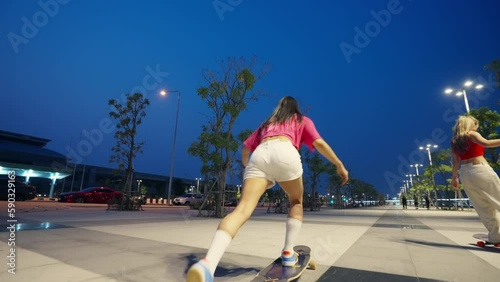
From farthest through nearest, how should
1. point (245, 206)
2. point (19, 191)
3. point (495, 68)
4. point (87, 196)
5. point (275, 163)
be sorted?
point (87, 196) → point (19, 191) → point (495, 68) → point (275, 163) → point (245, 206)

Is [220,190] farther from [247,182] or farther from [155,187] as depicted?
[155,187]

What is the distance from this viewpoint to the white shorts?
2.38 m

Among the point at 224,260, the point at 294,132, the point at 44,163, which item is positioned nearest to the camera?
the point at 294,132

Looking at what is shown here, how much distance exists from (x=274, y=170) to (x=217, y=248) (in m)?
0.85

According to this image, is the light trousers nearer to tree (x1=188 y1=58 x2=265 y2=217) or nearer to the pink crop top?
the pink crop top

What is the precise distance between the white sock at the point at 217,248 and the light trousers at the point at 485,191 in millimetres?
4264

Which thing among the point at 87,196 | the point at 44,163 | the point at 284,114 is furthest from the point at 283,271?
the point at 44,163

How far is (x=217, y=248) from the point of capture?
6.20 ft

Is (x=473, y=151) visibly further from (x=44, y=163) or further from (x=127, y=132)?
(x=44, y=163)

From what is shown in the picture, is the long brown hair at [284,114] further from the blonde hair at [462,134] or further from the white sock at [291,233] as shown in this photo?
the blonde hair at [462,134]

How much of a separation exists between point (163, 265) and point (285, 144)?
190 centimetres

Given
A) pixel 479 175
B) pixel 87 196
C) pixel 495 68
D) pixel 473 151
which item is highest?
pixel 495 68

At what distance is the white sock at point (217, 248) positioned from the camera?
1.82m

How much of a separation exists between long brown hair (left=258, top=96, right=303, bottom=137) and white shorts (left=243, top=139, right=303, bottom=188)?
0.36m
